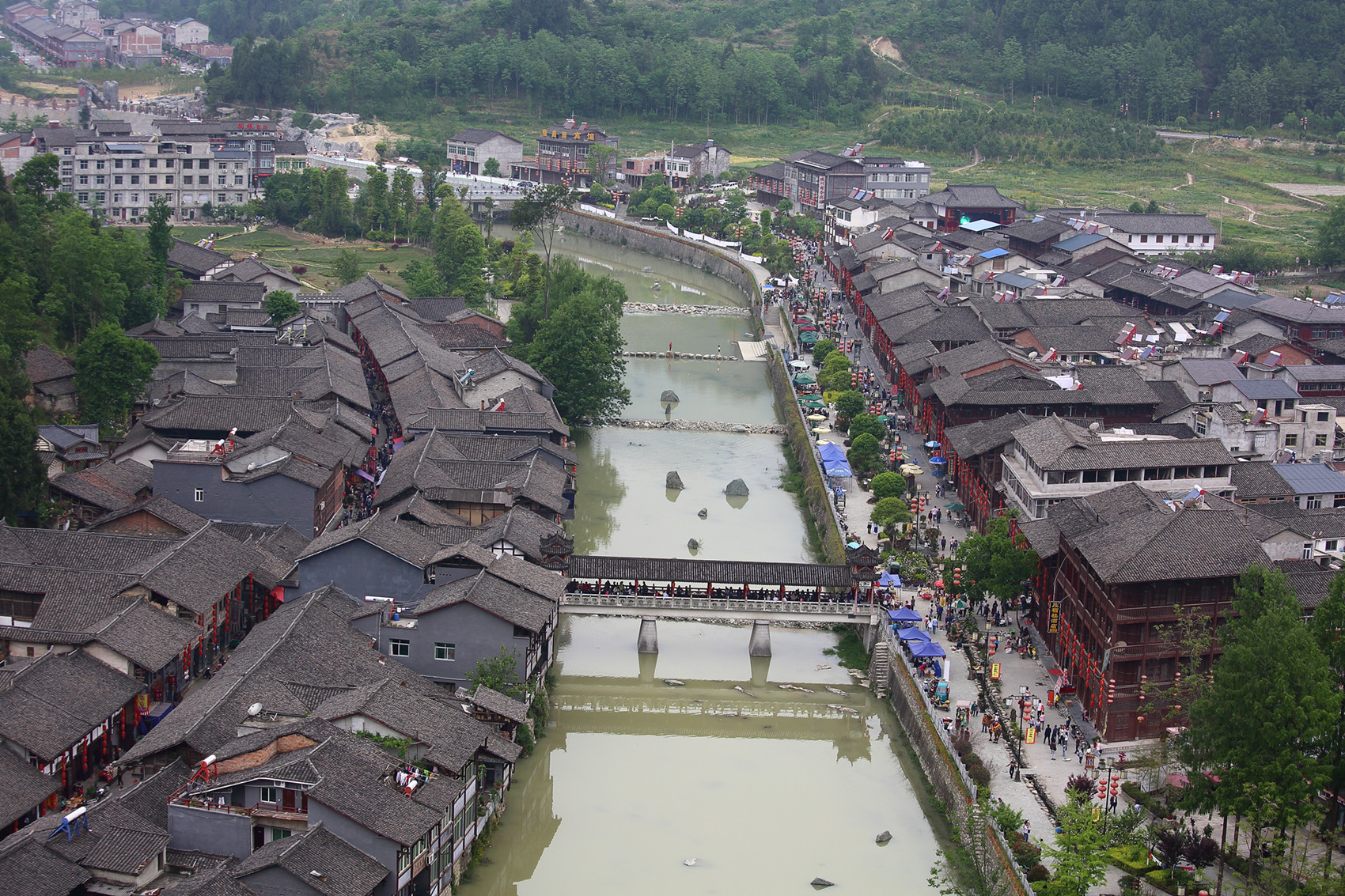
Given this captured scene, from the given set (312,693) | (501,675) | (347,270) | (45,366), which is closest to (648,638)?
(501,675)

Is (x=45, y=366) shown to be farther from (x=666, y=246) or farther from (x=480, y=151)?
(x=480, y=151)

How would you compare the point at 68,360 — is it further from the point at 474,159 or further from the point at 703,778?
the point at 474,159

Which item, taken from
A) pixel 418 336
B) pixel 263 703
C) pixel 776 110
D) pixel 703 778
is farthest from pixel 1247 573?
pixel 776 110

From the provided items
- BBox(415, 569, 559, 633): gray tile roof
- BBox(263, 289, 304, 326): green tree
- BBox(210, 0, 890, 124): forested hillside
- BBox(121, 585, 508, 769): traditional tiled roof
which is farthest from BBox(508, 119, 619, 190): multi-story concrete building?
BBox(121, 585, 508, 769): traditional tiled roof

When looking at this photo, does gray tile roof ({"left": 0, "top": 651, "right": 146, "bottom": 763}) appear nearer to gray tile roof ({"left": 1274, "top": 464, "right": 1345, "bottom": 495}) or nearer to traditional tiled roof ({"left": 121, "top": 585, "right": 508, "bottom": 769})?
traditional tiled roof ({"left": 121, "top": 585, "right": 508, "bottom": 769})

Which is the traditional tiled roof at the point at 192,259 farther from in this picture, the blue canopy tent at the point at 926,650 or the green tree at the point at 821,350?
the blue canopy tent at the point at 926,650

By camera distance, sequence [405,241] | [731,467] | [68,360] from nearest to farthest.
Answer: [68,360] < [731,467] < [405,241]
